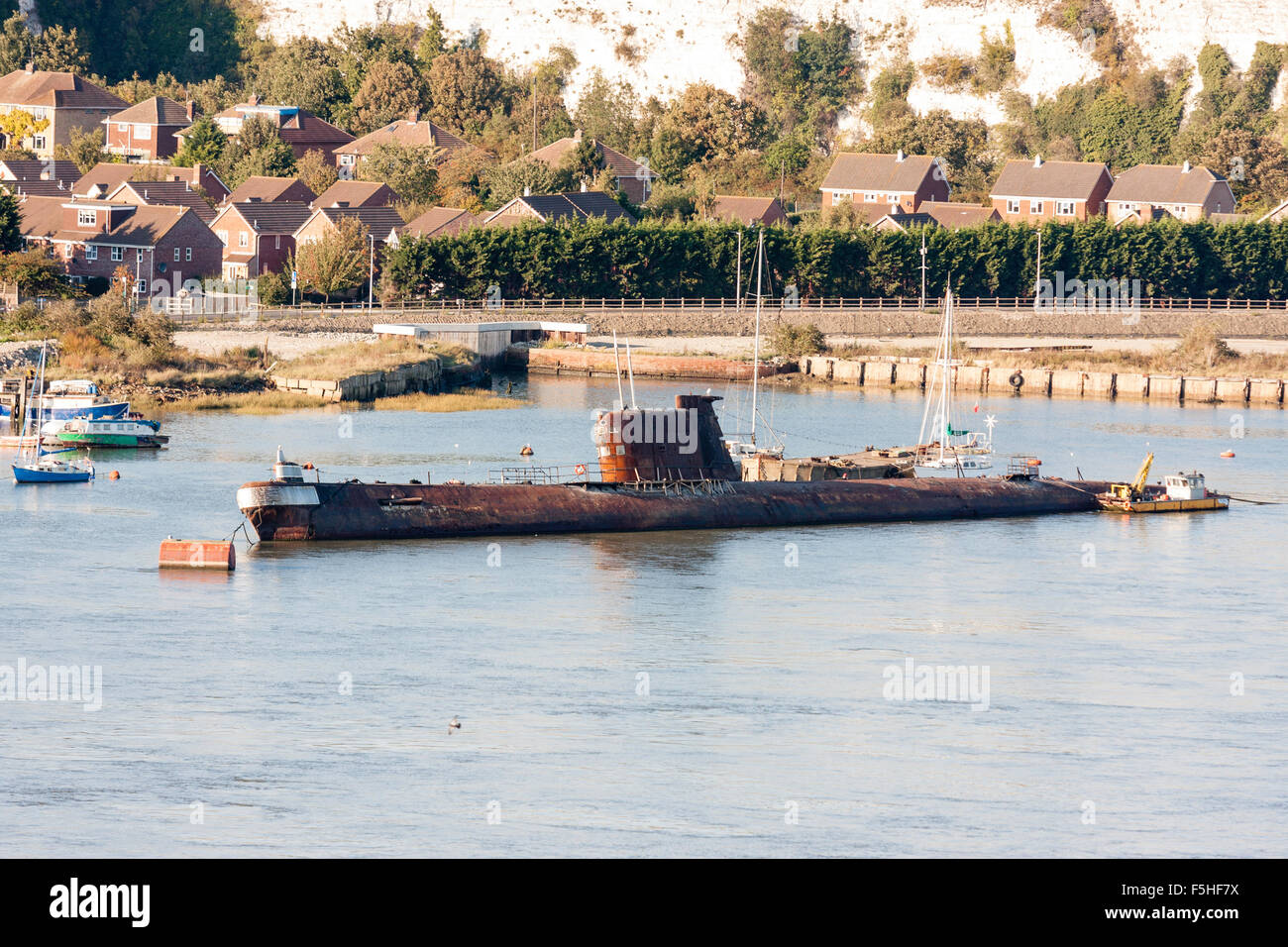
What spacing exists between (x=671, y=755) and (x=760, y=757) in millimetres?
1934

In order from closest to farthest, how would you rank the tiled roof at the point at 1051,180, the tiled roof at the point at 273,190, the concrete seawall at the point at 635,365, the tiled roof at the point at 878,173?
1. the concrete seawall at the point at 635,365
2. the tiled roof at the point at 273,190
3. the tiled roof at the point at 1051,180
4. the tiled roof at the point at 878,173

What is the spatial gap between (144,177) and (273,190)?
13.9 metres

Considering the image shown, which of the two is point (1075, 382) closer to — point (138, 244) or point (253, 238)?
point (253, 238)

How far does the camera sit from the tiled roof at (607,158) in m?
177

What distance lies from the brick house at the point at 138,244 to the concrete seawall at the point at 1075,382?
50.1 m

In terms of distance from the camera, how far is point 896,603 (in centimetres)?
5722

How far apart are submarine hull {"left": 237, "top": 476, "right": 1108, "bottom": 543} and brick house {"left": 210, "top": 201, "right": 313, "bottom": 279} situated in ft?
266

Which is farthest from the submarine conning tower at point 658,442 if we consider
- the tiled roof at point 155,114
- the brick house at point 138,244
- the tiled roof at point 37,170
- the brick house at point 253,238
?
the tiled roof at point 155,114

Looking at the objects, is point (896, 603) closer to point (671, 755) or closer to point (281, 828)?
point (671, 755)

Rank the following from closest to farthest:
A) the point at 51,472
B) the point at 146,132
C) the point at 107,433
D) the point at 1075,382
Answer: the point at 51,472 < the point at 107,433 < the point at 1075,382 < the point at 146,132

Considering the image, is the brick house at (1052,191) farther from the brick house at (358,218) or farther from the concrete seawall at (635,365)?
the brick house at (358,218)

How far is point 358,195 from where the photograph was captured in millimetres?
155375

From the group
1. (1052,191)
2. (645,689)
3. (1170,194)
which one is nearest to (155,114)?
(1052,191)

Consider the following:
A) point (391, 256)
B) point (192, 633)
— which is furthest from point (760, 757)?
point (391, 256)
